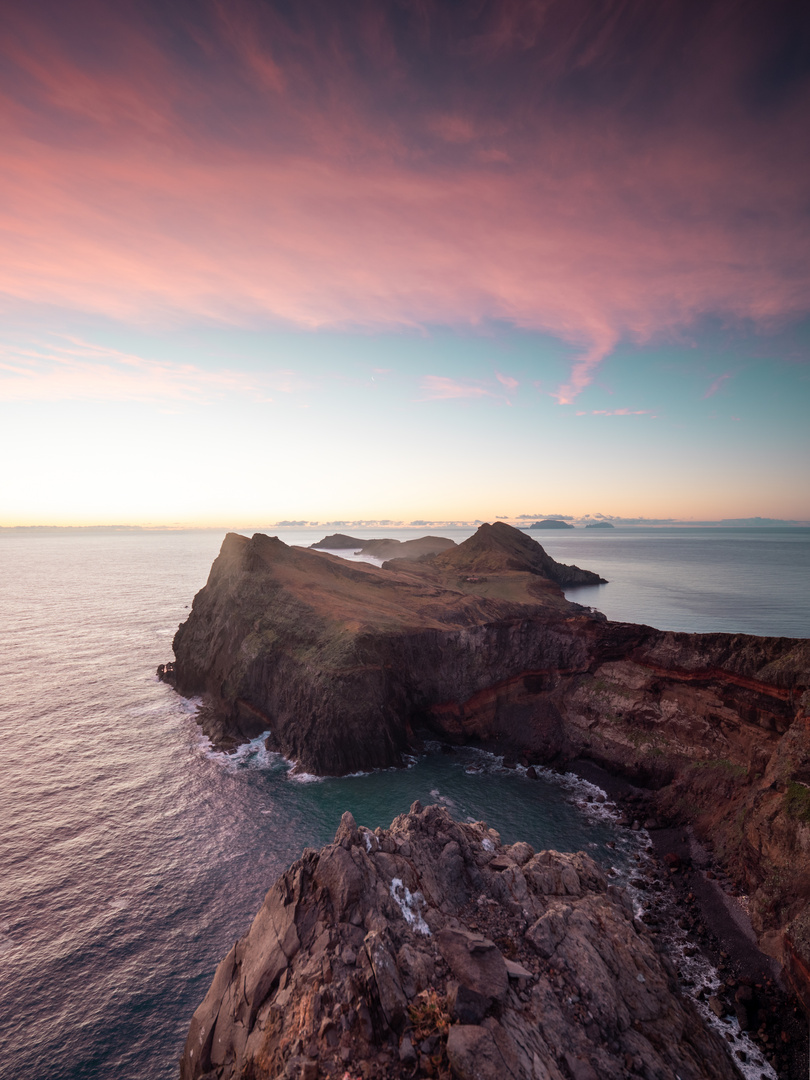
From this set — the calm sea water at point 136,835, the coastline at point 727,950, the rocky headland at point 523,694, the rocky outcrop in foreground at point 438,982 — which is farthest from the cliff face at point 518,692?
the rocky outcrop in foreground at point 438,982

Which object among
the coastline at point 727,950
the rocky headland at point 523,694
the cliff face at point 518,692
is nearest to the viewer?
the coastline at point 727,950

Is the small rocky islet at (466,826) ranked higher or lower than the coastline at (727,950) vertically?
higher

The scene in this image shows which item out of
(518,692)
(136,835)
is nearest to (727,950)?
(518,692)

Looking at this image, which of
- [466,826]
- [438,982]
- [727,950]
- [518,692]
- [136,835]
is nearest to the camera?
[438,982]

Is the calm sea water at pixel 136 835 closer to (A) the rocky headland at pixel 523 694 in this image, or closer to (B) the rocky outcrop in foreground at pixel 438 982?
(A) the rocky headland at pixel 523 694

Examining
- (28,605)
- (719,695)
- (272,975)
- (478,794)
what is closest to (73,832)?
(272,975)

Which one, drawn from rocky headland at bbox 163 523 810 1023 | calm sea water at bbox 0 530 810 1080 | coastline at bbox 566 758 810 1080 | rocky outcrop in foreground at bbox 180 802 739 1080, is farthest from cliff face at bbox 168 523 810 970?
rocky outcrop in foreground at bbox 180 802 739 1080

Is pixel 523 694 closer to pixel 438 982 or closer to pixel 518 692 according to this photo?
pixel 518 692
